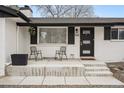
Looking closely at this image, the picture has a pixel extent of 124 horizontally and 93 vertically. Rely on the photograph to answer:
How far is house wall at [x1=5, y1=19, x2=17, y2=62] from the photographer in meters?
13.2

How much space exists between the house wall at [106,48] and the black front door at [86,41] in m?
0.35

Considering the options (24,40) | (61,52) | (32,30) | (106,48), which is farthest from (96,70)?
(24,40)


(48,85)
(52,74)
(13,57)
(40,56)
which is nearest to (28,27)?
(40,56)

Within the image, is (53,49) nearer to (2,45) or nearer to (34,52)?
(34,52)

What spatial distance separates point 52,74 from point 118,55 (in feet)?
22.6

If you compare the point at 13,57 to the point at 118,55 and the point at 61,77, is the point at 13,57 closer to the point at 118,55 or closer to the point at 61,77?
the point at 61,77

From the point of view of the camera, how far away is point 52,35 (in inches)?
696

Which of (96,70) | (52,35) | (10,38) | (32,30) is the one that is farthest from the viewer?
(52,35)

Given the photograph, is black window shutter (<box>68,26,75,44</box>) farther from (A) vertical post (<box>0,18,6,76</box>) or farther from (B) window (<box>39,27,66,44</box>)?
(A) vertical post (<box>0,18,6,76</box>)

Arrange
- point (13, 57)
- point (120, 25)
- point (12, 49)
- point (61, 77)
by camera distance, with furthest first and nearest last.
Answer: point (120, 25) → point (12, 49) → point (13, 57) → point (61, 77)

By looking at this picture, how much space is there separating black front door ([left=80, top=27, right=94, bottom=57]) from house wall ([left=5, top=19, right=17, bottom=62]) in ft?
15.8

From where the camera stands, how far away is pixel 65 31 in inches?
693

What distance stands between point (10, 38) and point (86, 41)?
5824 millimetres

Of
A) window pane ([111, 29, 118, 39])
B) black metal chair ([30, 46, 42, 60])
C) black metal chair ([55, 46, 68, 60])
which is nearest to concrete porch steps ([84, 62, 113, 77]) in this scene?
black metal chair ([55, 46, 68, 60])
